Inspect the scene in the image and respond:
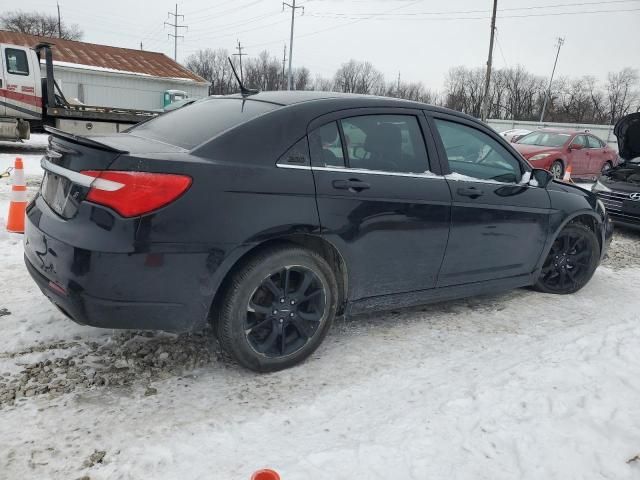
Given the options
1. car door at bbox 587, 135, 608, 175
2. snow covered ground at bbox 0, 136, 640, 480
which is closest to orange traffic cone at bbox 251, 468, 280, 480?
snow covered ground at bbox 0, 136, 640, 480

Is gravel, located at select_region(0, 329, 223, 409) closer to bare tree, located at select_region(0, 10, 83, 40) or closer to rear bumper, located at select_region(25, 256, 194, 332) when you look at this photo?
rear bumper, located at select_region(25, 256, 194, 332)

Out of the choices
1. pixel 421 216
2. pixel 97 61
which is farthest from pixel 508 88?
pixel 421 216

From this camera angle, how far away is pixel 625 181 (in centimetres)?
775

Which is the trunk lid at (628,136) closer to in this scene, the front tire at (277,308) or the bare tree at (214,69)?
the front tire at (277,308)

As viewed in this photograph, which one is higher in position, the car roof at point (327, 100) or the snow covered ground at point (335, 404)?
the car roof at point (327, 100)

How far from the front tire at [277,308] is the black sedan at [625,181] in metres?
6.31

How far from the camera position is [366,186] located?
310cm

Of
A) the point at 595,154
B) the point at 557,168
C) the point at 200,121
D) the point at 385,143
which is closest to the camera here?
the point at 200,121

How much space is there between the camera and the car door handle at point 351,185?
2988 mm

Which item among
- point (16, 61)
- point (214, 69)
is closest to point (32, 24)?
point (214, 69)

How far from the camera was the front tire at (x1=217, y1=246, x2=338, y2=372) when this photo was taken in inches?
108

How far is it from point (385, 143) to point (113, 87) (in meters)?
32.4

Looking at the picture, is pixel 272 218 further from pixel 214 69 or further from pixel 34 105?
pixel 214 69

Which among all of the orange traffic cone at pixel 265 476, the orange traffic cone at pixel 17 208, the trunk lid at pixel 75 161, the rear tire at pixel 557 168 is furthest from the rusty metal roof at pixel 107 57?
the orange traffic cone at pixel 265 476
